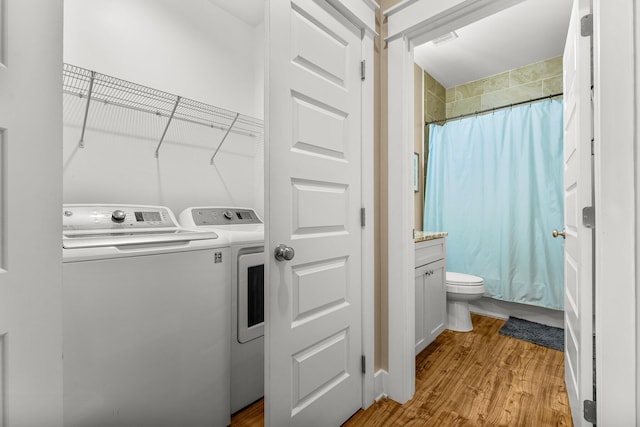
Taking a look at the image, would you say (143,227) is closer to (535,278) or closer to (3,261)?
(3,261)

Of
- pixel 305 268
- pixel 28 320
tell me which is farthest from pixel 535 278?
pixel 28 320

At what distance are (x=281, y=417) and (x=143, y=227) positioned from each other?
1.11 meters

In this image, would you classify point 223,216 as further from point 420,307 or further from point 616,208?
point 616,208

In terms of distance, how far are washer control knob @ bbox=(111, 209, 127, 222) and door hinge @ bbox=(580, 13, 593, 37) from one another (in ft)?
6.97

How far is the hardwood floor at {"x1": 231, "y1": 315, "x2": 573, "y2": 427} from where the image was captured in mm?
1464

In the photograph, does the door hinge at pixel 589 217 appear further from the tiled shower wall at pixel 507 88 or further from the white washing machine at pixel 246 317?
the tiled shower wall at pixel 507 88

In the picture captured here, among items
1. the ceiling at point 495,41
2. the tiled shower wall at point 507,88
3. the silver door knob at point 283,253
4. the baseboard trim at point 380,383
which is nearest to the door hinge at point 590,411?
the baseboard trim at point 380,383

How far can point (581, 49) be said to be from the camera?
1138mm

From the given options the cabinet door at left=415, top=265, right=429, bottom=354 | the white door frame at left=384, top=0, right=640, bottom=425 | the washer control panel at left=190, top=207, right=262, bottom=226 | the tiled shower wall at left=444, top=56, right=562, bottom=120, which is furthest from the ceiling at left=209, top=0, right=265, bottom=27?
the tiled shower wall at left=444, top=56, right=562, bottom=120

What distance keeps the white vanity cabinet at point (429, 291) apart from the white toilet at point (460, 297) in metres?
0.17

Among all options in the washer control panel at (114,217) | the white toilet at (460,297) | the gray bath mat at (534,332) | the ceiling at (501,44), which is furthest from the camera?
the white toilet at (460,297)

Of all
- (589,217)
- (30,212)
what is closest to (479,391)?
(589,217)

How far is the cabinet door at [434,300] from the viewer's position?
208 centimetres

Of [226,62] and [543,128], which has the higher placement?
[226,62]
